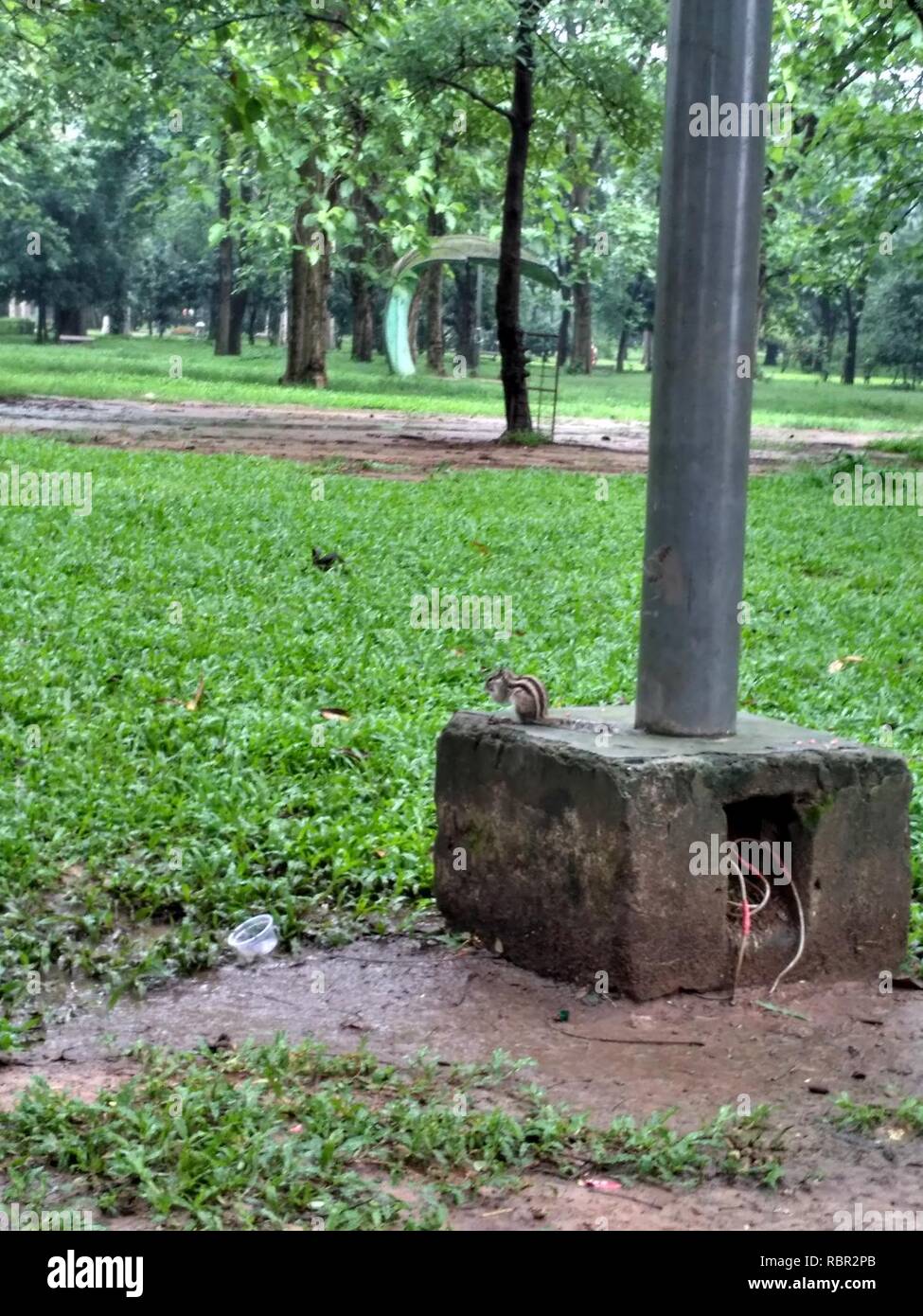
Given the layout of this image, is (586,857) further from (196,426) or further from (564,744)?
(196,426)

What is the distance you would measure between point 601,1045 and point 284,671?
3.68 meters

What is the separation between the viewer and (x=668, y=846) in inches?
181

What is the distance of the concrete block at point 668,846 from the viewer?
460cm

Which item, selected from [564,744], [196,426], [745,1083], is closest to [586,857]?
[564,744]

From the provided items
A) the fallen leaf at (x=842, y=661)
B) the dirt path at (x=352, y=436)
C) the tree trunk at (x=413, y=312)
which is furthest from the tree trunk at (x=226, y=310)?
the fallen leaf at (x=842, y=661)

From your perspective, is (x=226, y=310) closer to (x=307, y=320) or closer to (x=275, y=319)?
(x=307, y=320)

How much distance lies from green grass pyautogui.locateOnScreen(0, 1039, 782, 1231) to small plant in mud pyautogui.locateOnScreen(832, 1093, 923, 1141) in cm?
22

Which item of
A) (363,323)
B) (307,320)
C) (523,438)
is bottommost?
(523,438)

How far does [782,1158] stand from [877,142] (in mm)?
16689

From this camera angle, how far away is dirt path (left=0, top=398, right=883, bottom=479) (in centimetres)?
1631

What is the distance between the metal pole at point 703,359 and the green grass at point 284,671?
1.31m

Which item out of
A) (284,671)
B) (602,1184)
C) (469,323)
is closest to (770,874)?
(602,1184)

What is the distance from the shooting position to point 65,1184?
3520 millimetres

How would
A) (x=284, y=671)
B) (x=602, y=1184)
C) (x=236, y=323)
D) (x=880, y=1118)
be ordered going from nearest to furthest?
(x=602, y=1184) → (x=880, y=1118) → (x=284, y=671) → (x=236, y=323)
